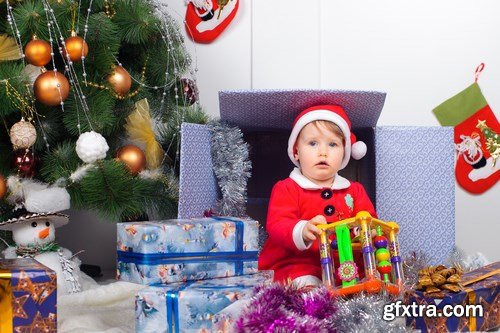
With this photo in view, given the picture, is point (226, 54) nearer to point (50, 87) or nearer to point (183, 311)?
point (50, 87)

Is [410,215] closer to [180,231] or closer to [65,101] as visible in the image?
[180,231]

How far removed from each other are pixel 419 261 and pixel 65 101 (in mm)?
836

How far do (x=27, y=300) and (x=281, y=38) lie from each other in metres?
1.32

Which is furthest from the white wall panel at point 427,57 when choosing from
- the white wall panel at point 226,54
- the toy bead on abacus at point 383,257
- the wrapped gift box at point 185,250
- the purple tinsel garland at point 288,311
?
the purple tinsel garland at point 288,311

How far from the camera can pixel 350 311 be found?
→ 104 centimetres

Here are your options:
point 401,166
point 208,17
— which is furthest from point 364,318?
point 208,17

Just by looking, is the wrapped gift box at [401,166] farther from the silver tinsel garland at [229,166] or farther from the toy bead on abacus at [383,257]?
the toy bead on abacus at [383,257]

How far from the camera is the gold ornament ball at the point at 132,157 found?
1554 mm

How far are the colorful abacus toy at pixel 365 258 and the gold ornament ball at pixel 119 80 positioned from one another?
23.6 inches

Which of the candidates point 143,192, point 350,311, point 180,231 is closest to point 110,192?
point 143,192

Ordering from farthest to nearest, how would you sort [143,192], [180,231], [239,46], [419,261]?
[239,46]
[143,192]
[419,261]
[180,231]

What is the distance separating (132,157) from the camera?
1.56 meters

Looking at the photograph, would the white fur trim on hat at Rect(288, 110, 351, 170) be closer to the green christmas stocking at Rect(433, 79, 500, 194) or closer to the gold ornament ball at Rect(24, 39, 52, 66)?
the gold ornament ball at Rect(24, 39, 52, 66)

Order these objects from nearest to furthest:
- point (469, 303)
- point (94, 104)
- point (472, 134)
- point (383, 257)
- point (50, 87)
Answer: point (469, 303) → point (383, 257) → point (50, 87) → point (94, 104) → point (472, 134)
